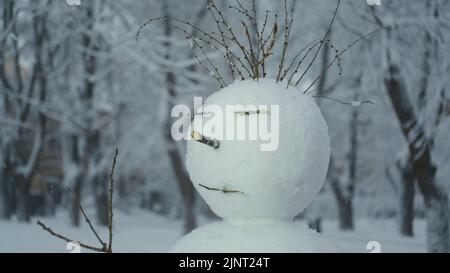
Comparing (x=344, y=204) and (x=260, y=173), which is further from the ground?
(x=260, y=173)

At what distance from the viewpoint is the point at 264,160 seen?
1999 mm

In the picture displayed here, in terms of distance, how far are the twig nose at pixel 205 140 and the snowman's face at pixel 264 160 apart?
0.02 metres

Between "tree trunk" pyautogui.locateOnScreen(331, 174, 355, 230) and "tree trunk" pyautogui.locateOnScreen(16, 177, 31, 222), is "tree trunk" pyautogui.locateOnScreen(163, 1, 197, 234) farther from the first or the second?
"tree trunk" pyautogui.locateOnScreen(331, 174, 355, 230)

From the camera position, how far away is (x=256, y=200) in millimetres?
2029

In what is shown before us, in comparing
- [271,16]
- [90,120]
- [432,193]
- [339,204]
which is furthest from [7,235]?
[339,204]

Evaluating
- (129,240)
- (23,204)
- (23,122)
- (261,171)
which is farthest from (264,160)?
(23,122)

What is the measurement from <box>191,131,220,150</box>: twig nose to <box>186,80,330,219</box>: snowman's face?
0.02 metres

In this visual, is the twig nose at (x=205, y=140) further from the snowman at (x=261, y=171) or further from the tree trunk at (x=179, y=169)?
the tree trunk at (x=179, y=169)

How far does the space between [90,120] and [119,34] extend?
8.50 ft

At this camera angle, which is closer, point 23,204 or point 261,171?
point 261,171

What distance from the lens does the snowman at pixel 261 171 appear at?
6.57ft

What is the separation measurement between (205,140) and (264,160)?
217 mm

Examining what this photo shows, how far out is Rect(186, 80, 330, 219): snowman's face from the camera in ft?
6.57

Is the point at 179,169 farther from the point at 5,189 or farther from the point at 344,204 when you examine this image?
the point at 344,204
